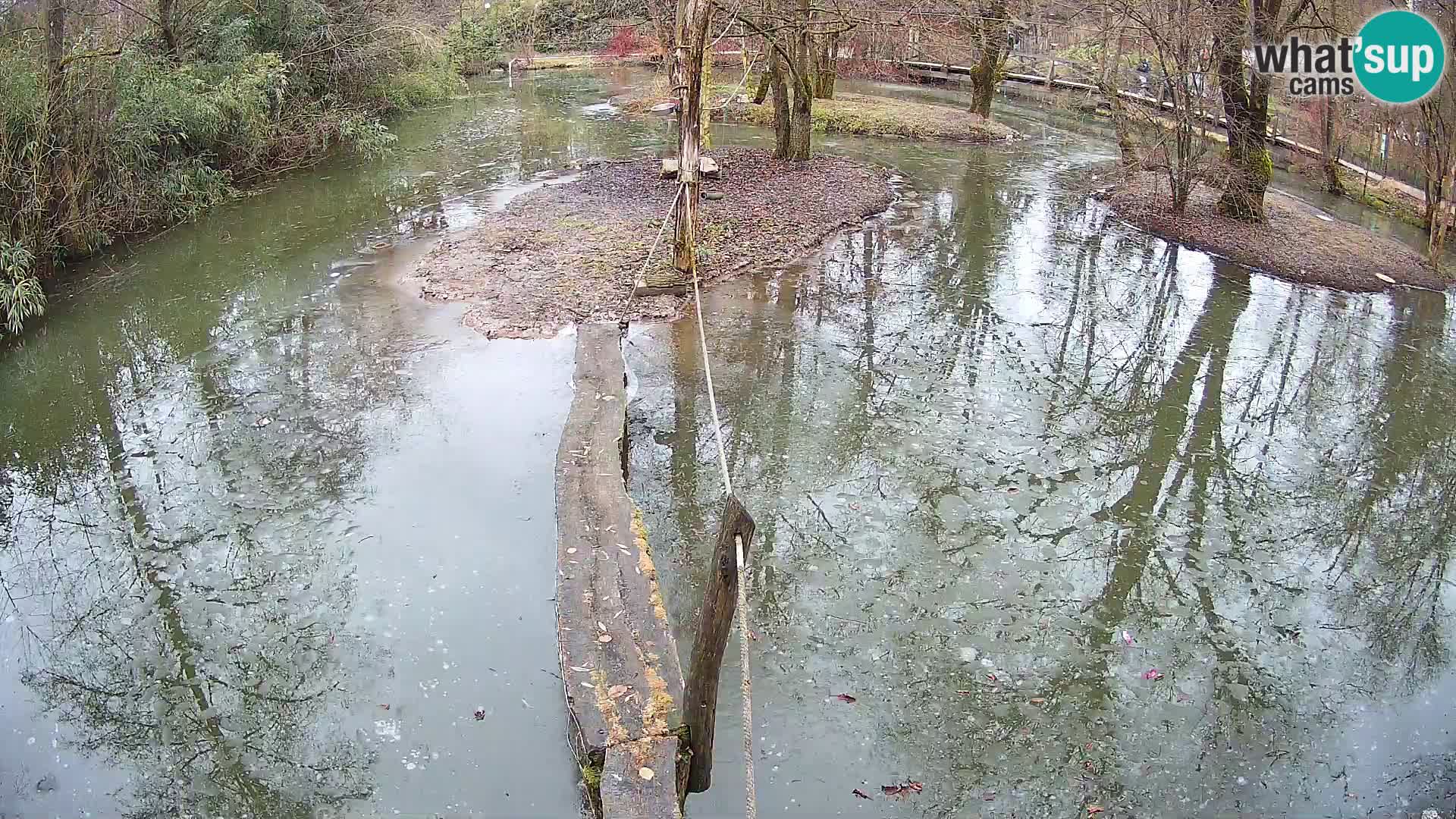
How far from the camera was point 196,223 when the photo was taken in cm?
1379

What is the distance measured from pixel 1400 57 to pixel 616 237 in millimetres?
10434

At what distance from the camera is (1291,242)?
12.8 meters

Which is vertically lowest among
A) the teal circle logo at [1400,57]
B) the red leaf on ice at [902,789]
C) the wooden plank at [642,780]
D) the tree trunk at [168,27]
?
the red leaf on ice at [902,789]

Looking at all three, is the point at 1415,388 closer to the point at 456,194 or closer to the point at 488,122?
the point at 456,194

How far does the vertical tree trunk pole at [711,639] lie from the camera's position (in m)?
3.88

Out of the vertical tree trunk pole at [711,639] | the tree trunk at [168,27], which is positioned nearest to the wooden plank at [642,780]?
the vertical tree trunk pole at [711,639]

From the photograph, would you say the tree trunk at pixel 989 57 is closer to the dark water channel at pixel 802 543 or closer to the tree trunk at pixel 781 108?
the tree trunk at pixel 781 108

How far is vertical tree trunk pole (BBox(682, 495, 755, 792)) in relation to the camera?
153 inches

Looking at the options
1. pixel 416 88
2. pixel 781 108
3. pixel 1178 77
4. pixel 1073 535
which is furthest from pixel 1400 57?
pixel 416 88

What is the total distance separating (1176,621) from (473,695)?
4065 millimetres

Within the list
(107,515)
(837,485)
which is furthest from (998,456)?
(107,515)

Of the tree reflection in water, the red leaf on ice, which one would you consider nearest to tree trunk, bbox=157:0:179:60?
the tree reflection in water

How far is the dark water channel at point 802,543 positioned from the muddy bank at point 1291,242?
0.75 meters

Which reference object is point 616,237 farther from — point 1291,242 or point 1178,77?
point 1291,242
